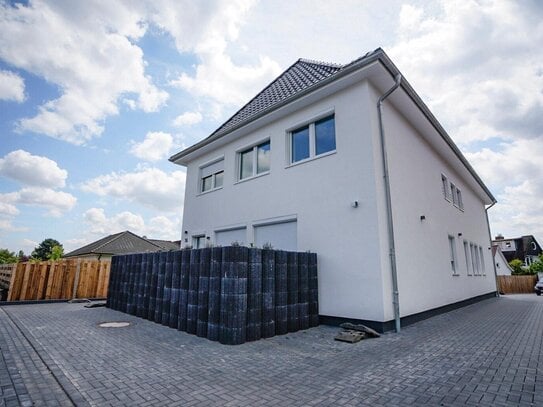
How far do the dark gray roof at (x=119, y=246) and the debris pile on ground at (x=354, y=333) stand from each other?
2080cm

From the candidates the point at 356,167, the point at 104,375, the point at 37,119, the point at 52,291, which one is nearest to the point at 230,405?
the point at 104,375

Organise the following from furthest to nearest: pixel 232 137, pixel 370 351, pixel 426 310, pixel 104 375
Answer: pixel 232 137, pixel 426 310, pixel 370 351, pixel 104 375

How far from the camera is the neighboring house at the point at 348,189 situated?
270 inches

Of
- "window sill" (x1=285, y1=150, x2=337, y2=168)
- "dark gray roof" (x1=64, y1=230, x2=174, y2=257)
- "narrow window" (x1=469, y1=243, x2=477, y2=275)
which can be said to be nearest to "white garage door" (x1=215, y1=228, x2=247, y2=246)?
"window sill" (x1=285, y1=150, x2=337, y2=168)

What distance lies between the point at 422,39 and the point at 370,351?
7.69 metres

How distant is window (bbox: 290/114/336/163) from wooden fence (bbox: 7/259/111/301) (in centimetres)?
1121

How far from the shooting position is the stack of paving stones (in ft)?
17.8

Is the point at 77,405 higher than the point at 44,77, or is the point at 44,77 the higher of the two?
the point at 44,77

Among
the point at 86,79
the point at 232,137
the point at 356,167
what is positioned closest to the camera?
the point at 356,167

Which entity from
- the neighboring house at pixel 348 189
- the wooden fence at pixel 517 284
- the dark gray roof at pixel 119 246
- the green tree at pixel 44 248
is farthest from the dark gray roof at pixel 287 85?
the green tree at pixel 44 248

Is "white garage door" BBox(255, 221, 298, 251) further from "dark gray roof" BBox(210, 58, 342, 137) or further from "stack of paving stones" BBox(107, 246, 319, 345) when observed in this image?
"dark gray roof" BBox(210, 58, 342, 137)

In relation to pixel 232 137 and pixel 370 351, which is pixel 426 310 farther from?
pixel 232 137

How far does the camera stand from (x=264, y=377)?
3.66 metres

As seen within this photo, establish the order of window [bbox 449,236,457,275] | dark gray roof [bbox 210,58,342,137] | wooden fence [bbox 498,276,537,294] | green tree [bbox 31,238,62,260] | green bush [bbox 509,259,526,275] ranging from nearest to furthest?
dark gray roof [bbox 210,58,342,137] → window [bbox 449,236,457,275] → wooden fence [bbox 498,276,537,294] → green bush [bbox 509,259,526,275] → green tree [bbox 31,238,62,260]
